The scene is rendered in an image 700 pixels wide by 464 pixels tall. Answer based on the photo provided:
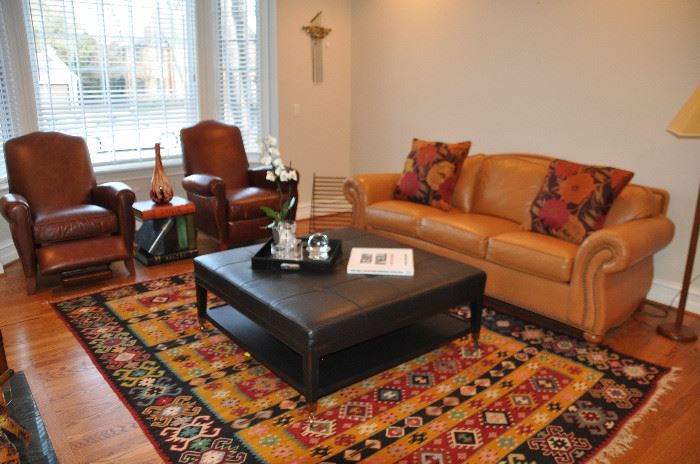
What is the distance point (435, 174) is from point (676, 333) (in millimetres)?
1880

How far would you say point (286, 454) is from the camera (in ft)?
7.18

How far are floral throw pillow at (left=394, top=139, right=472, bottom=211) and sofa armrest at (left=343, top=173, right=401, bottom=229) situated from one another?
0.19m

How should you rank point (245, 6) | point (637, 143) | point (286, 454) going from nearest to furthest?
point (286, 454), point (637, 143), point (245, 6)

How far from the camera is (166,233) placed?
4422 mm

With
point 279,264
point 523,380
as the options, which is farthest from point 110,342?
point 523,380

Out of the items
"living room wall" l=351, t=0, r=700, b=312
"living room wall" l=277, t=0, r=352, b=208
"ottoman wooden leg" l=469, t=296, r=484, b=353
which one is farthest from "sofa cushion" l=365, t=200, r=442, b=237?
"living room wall" l=277, t=0, r=352, b=208

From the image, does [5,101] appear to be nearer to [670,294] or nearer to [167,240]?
[167,240]

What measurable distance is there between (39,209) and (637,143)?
4217 mm

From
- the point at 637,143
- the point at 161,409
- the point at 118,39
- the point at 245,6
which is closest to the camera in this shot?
the point at 161,409

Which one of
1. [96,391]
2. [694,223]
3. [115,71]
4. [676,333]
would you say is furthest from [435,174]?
[115,71]

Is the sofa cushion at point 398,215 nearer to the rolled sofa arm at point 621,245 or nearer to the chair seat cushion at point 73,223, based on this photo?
the rolled sofa arm at point 621,245

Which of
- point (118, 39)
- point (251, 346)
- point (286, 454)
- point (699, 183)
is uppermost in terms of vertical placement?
point (118, 39)

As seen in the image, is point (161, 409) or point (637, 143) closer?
point (161, 409)

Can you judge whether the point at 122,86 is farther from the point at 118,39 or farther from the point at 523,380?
the point at 523,380
